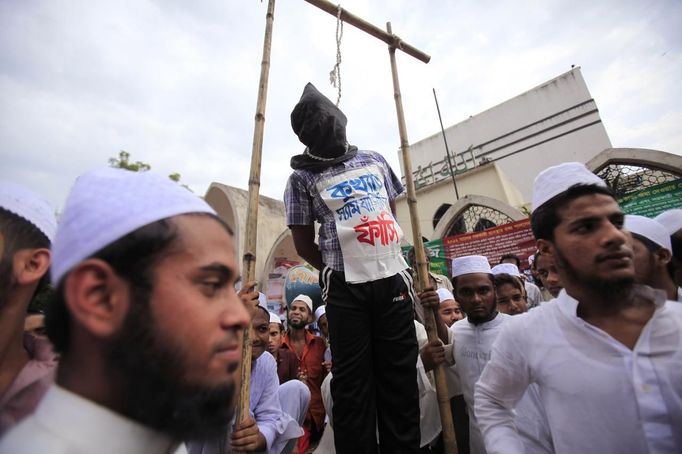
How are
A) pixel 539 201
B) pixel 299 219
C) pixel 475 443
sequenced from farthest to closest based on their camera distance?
pixel 475 443, pixel 299 219, pixel 539 201

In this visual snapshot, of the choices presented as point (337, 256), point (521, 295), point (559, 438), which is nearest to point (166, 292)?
point (337, 256)

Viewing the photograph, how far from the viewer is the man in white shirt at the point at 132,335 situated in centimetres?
71

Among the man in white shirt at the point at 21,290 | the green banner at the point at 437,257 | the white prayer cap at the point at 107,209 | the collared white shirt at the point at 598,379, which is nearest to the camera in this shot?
the white prayer cap at the point at 107,209

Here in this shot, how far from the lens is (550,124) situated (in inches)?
783

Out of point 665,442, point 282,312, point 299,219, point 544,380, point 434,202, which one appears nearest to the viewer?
point 665,442

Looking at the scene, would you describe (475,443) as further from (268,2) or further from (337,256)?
(268,2)

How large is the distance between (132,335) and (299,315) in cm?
486

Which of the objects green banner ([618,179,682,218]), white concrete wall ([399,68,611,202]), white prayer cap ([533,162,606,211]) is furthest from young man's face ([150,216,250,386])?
white concrete wall ([399,68,611,202])

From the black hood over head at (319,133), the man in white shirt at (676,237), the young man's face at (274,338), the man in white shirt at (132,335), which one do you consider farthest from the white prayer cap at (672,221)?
the young man's face at (274,338)

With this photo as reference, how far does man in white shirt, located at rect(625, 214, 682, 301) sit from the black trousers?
1.34 m

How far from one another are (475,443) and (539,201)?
6.31 feet

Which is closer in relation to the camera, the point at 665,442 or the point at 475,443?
the point at 665,442

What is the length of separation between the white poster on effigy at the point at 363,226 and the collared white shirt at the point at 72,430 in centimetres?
143

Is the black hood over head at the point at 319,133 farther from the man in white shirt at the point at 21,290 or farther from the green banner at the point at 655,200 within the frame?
the green banner at the point at 655,200
